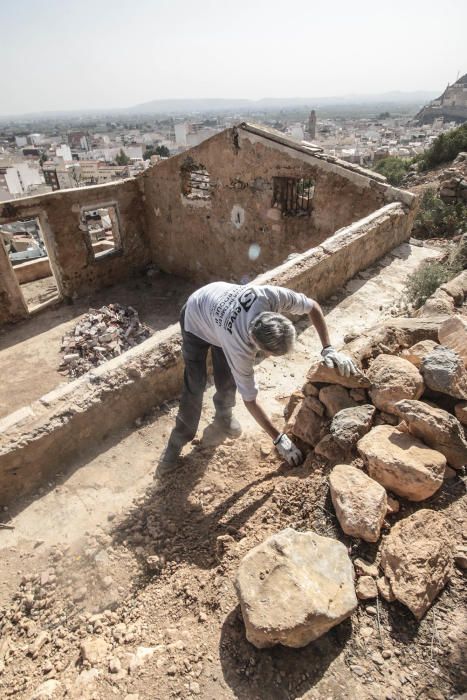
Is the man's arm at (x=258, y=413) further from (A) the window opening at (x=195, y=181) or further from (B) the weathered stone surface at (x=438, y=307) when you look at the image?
(A) the window opening at (x=195, y=181)

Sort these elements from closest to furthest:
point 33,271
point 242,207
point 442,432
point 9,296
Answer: point 442,432 → point 9,296 → point 242,207 → point 33,271

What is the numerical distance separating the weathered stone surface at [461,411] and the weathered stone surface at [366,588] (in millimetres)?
1124

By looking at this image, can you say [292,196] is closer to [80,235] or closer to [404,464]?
[80,235]

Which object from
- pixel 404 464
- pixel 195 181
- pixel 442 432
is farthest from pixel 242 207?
pixel 404 464

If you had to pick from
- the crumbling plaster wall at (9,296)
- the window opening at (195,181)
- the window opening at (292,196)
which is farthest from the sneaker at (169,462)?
the window opening at (195,181)

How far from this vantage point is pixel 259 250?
29.1 ft

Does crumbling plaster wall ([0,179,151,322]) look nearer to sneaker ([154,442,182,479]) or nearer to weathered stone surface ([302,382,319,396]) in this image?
sneaker ([154,442,182,479])

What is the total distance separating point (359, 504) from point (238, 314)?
53.3 inches

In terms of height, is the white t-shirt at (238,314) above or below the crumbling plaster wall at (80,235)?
above

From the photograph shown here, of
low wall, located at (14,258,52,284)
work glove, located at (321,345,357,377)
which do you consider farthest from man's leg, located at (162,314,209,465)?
low wall, located at (14,258,52,284)

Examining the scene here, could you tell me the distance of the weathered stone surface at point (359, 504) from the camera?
1950 mm

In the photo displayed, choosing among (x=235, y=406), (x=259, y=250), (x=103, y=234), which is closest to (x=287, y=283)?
(x=235, y=406)

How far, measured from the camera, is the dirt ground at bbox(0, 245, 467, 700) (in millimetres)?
1640

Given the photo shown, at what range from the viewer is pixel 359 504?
2.00 m
